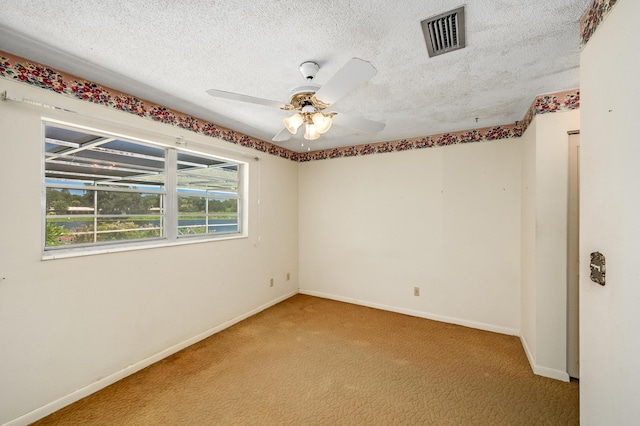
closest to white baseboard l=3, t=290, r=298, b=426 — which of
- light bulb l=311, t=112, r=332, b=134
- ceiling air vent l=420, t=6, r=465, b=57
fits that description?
light bulb l=311, t=112, r=332, b=134

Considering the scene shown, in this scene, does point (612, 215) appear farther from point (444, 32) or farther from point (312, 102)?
point (312, 102)

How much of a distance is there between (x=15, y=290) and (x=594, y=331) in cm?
318

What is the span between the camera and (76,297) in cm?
185

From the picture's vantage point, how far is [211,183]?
3.00 meters

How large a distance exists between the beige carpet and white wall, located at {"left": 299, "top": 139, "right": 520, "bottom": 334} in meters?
0.47

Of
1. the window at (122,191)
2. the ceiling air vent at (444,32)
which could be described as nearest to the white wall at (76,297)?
the window at (122,191)

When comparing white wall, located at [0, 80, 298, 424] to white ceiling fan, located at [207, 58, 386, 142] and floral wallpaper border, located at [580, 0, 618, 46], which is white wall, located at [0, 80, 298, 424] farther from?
floral wallpaper border, located at [580, 0, 618, 46]

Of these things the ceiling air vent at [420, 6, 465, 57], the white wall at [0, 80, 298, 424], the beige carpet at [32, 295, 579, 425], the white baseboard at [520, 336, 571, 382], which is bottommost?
the beige carpet at [32, 295, 579, 425]

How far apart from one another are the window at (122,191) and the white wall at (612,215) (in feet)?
9.82

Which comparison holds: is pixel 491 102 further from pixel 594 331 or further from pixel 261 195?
pixel 261 195

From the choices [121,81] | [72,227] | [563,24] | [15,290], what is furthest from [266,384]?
[563,24]

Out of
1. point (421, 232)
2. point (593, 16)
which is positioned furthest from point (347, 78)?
point (421, 232)

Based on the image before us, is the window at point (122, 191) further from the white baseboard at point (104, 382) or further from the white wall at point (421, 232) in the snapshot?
the white wall at point (421, 232)

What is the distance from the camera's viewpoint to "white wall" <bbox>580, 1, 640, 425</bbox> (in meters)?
0.90
